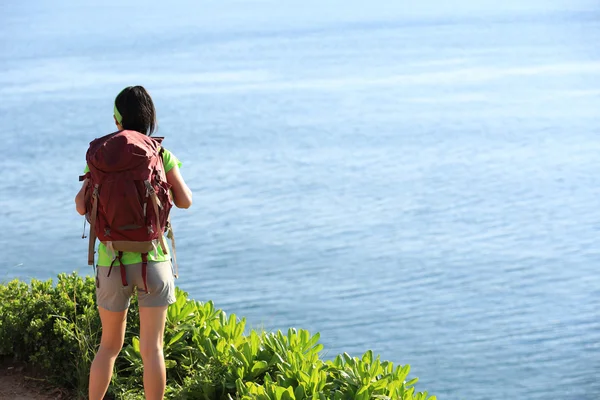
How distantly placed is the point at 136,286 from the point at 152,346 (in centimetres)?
27

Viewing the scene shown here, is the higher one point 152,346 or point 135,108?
point 135,108

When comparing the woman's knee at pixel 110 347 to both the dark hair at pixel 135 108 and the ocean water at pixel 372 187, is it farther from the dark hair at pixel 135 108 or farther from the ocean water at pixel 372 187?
the ocean water at pixel 372 187

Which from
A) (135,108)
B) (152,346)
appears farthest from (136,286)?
(135,108)

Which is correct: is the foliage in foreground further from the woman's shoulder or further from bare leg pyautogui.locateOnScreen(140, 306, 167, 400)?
the woman's shoulder

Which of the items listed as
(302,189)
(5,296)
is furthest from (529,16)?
(5,296)

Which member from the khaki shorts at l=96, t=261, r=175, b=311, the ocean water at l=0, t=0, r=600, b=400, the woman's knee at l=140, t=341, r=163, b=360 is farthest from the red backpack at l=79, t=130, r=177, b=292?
the ocean water at l=0, t=0, r=600, b=400

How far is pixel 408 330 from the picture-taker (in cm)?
1012

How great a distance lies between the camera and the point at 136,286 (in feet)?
13.5

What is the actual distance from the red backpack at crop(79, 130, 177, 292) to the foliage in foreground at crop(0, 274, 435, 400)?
0.95 meters

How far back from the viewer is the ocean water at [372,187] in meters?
10.2

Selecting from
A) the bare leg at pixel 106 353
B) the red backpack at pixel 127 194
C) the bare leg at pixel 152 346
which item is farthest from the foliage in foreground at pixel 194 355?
the red backpack at pixel 127 194

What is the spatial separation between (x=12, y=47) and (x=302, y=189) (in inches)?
883

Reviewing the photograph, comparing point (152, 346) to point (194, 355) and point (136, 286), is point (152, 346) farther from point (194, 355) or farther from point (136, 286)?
point (194, 355)

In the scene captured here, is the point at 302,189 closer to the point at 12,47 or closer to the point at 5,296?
the point at 5,296
